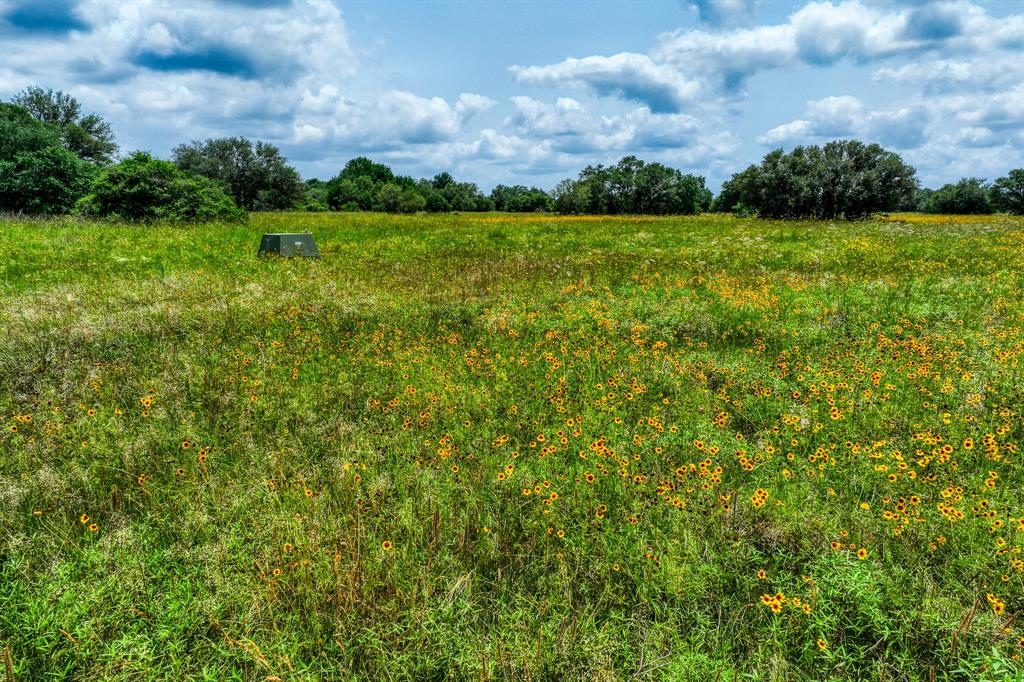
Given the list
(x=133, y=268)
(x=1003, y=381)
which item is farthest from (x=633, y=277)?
(x=133, y=268)

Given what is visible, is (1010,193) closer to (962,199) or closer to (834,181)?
(962,199)

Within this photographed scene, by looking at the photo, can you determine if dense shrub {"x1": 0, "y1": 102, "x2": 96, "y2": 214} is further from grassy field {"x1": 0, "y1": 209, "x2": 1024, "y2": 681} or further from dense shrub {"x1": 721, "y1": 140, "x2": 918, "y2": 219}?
dense shrub {"x1": 721, "y1": 140, "x2": 918, "y2": 219}

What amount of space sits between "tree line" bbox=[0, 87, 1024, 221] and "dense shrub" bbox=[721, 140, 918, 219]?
3.7 inches

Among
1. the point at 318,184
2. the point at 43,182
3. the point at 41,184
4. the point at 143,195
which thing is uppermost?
the point at 318,184

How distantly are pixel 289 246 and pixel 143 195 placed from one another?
48.9 ft

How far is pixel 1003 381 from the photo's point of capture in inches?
229

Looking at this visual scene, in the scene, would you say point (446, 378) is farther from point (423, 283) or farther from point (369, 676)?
point (423, 283)

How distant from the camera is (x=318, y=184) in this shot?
133 m

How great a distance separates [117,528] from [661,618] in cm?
407

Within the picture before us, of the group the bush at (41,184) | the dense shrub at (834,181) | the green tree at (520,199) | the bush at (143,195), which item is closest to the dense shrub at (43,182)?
the bush at (41,184)

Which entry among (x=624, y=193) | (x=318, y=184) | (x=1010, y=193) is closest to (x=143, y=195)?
(x=624, y=193)

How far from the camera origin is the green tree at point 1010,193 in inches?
2822

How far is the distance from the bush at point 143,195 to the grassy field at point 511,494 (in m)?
18.9

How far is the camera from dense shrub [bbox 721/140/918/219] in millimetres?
44188
